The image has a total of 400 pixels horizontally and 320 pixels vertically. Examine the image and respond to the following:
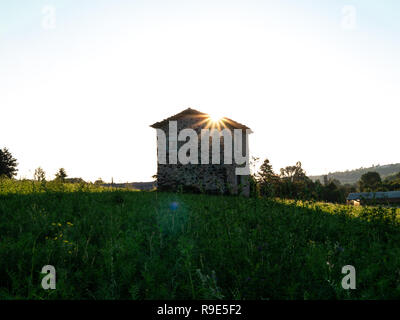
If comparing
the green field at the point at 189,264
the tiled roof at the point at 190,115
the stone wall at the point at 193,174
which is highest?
the tiled roof at the point at 190,115

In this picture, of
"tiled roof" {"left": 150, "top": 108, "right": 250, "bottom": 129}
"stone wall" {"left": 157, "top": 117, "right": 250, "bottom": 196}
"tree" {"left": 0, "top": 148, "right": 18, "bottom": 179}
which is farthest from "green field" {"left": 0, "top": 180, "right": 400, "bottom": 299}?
"tree" {"left": 0, "top": 148, "right": 18, "bottom": 179}

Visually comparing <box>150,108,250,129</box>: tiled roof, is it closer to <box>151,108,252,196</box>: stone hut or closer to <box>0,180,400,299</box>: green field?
<box>151,108,252,196</box>: stone hut

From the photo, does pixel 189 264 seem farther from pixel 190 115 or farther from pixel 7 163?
pixel 7 163

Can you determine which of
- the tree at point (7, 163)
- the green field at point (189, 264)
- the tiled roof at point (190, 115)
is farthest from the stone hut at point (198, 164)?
the tree at point (7, 163)

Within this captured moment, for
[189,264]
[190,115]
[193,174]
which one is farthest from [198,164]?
[189,264]

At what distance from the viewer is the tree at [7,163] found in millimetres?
41438

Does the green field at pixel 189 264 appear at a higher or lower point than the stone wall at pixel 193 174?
lower

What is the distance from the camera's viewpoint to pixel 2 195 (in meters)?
6.45

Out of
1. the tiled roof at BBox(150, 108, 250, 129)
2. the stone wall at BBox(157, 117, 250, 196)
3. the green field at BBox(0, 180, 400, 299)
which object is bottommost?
the green field at BBox(0, 180, 400, 299)

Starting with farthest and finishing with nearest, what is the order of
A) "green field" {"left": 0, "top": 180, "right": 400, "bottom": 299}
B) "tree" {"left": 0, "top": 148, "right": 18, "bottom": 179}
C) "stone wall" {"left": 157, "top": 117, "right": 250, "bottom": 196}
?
1. "tree" {"left": 0, "top": 148, "right": 18, "bottom": 179}
2. "stone wall" {"left": 157, "top": 117, "right": 250, "bottom": 196}
3. "green field" {"left": 0, "top": 180, "right": 400, "bottom": 299}

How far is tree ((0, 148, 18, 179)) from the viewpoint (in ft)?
136

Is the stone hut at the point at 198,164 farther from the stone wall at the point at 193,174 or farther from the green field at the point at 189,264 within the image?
the green field at the point at 189,264

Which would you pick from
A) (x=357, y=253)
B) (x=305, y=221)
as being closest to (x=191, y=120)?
(x=305, y=221)
